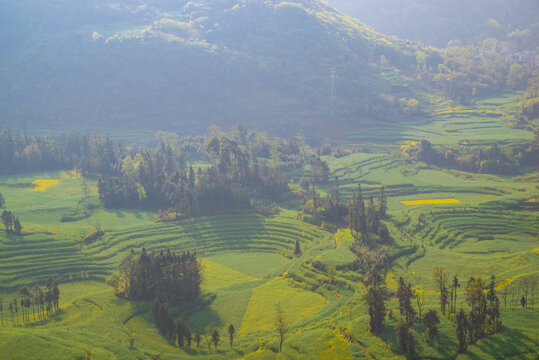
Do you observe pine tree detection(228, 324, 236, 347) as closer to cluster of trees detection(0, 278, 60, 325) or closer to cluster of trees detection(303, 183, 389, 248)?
cluster of trees detection(0, 278, 60, 325)

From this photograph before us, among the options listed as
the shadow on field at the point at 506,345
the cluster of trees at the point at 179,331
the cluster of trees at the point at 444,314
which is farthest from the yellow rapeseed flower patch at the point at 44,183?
the shadow on field at the point at 506,345

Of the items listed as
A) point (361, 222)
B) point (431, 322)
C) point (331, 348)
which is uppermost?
point (361, 222)

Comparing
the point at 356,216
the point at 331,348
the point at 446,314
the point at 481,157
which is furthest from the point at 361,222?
the point at 481,157

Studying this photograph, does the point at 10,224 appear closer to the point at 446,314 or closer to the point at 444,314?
the point at 444,314

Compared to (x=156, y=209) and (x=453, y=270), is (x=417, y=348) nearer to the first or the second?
(x=453, y=270)

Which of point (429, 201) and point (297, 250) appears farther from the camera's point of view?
point (429, 201)

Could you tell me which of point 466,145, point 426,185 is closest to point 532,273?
point 426,185

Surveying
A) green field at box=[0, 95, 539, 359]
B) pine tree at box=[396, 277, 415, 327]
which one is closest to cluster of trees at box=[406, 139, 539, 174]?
green field at box=[0, 95, 539, 359]

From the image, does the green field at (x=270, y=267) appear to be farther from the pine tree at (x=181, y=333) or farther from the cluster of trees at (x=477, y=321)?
the pine tree at (x=181, y=333)
